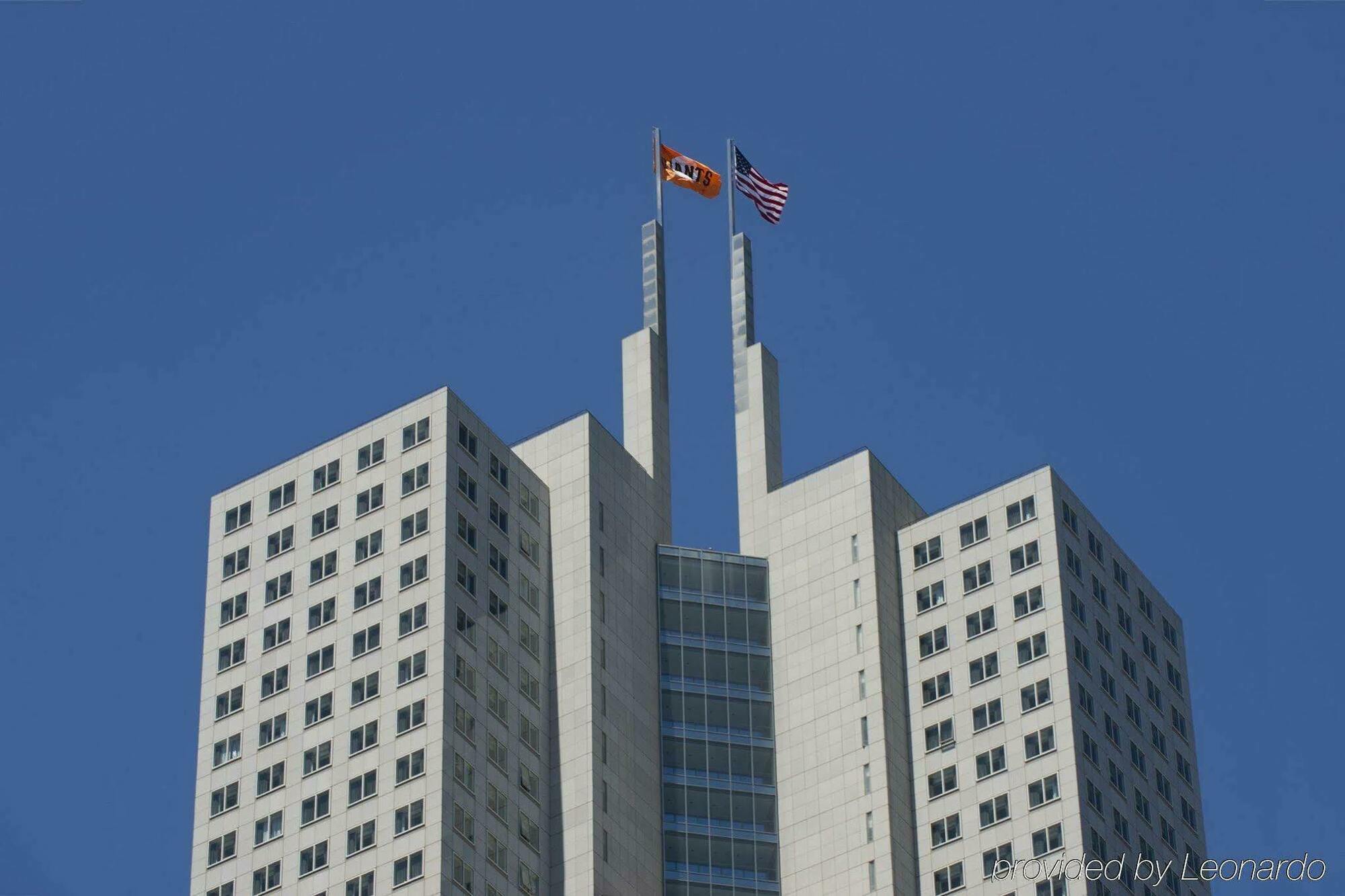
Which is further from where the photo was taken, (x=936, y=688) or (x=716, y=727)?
(x=716, y=727)

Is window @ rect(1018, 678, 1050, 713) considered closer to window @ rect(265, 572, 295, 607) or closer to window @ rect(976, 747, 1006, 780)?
window @ rect(976, 747, 1006, 780)

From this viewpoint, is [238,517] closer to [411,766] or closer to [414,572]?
[414,572]

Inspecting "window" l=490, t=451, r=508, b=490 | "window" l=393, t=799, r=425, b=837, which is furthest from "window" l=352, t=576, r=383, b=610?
"window" l=393, t=799, r=425, b=837

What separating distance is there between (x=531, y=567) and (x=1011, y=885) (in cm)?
3520

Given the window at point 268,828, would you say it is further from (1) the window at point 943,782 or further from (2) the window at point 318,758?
(1) the window at point 943,782

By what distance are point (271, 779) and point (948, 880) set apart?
41634 millimetres

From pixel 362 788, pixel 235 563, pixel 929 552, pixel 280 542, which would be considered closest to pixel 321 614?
pixel 280 542

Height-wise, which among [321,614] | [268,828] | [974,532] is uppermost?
[974,532]

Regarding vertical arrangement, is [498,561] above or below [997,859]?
above

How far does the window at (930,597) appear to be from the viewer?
7461 inches

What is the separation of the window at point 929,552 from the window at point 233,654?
44256 mm

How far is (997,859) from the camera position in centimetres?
17662

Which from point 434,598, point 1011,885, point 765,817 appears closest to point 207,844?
Result: point 434,598

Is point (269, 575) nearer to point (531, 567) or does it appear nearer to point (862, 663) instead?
point (531, 567)
